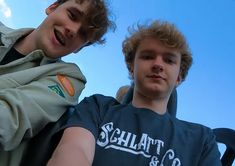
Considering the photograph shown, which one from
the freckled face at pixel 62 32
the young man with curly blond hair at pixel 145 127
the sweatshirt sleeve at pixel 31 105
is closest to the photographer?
the sweatshirt sleeve at pixel 31 105

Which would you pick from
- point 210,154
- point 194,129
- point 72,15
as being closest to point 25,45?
point 72,15

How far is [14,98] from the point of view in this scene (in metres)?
1.23

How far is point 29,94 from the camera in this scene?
131 cm

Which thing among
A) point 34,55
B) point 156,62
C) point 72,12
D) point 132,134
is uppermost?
point 72,12

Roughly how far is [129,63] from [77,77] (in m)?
0.55

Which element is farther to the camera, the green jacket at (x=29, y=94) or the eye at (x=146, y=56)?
the eye at (x=146, y=56)

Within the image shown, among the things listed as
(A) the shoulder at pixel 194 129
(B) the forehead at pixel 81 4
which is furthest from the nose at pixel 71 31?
(A) the shoulder at pixel 194 129

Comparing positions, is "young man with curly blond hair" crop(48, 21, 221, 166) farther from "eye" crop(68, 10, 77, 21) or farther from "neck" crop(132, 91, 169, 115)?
"eye" crop(68, 10, 77, 21)

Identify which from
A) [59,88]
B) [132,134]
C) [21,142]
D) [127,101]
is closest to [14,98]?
[21,142]

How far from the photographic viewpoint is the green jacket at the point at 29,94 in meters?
1.19

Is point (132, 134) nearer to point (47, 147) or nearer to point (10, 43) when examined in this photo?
point (47, 147)

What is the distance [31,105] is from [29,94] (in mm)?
57

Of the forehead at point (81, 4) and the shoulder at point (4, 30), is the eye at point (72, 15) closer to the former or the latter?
the forehead at point (81, 4)

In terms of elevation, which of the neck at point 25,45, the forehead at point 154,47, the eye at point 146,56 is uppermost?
the forehead at point 154,47
